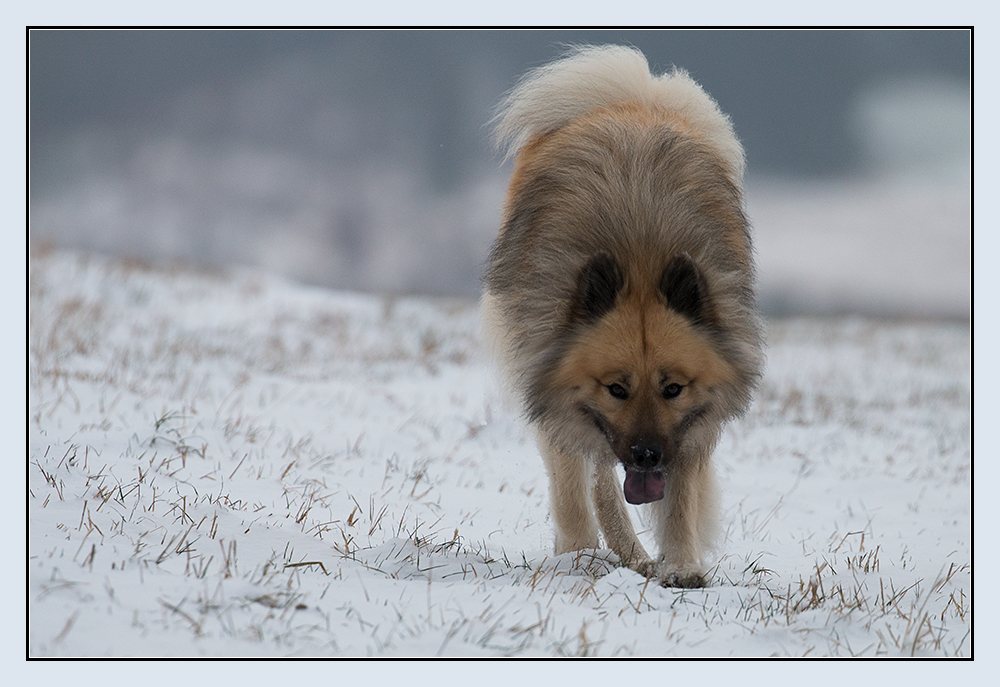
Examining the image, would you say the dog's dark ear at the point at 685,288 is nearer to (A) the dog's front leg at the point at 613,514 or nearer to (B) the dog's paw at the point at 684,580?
(A) the dog's front leg at the point at 613,514

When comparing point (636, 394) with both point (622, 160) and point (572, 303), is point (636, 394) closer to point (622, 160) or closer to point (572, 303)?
point (572, 303)

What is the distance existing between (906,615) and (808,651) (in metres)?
0.85

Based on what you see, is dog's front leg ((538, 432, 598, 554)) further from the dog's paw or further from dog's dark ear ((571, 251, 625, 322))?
dog's dark ear ((571, 251, 625, 322))

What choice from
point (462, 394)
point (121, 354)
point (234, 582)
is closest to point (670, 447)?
point (234, 582)

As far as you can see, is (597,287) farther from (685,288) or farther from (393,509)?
(393,509)

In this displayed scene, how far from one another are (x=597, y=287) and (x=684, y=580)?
129 centimetres

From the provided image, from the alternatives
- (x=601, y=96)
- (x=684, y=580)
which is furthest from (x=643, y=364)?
(x=601, y=96)

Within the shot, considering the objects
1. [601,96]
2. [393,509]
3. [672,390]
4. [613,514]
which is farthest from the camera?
[601,96]

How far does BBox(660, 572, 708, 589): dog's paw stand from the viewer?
12.0 feet

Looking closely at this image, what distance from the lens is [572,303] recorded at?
11.8 feet

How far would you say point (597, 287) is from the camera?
354 centimetres

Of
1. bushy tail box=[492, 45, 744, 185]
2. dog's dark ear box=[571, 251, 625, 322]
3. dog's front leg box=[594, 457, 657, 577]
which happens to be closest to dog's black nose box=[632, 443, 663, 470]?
dog's dark ear box=[571, 251, 625, 322]

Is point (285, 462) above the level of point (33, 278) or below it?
below

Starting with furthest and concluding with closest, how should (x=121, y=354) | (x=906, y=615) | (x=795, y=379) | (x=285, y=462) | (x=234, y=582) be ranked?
(x=795, y=379)
(x=121, y=354)
(x=285, y=462)
(x=906, y=615)
(x=234, y=582)
